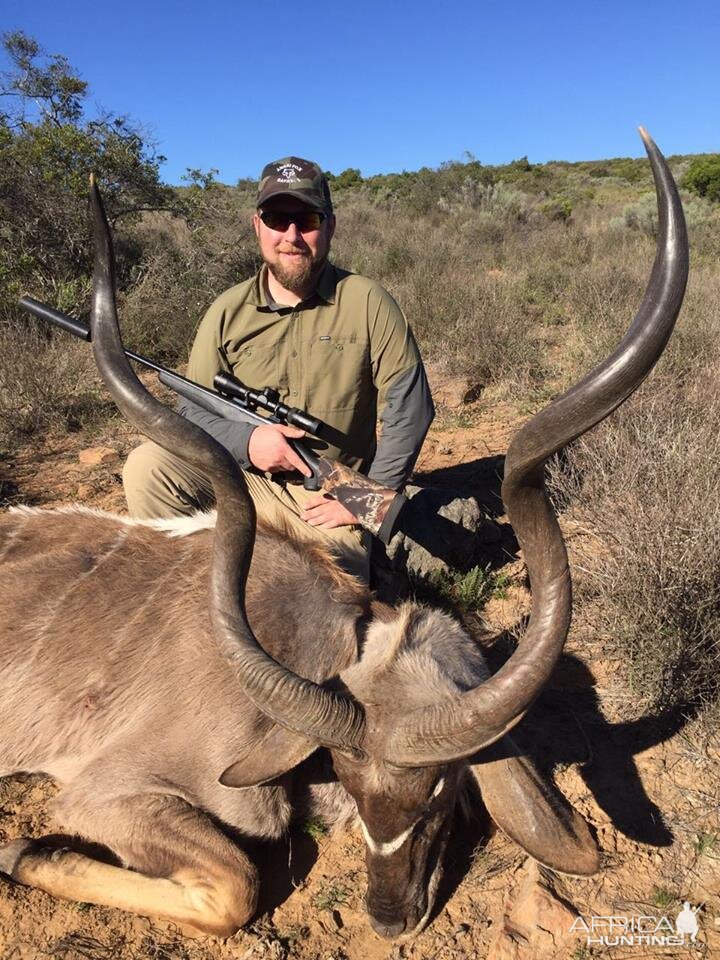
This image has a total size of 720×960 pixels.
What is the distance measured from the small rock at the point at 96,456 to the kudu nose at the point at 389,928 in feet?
16.5

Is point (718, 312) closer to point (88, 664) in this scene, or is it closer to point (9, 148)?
point (88, 664)

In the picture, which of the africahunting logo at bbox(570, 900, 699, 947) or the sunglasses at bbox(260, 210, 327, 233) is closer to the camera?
the africahunting logo at bbox(570, 900, 699, 947)

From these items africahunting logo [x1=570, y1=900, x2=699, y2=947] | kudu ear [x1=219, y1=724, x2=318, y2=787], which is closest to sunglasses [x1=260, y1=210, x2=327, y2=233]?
kudu ear [x1=219, y1=724, x2=318, y2=787]

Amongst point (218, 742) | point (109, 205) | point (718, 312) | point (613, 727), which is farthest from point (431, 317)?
point (218, 742)

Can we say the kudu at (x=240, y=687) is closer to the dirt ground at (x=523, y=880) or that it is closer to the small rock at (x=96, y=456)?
the dirt ground at (x=523, y=880)

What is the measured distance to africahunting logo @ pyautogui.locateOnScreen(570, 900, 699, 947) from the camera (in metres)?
2.40

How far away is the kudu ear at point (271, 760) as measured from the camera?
237cm

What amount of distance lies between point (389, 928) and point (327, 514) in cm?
203

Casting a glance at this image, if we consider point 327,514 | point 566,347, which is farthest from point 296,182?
point 566,347

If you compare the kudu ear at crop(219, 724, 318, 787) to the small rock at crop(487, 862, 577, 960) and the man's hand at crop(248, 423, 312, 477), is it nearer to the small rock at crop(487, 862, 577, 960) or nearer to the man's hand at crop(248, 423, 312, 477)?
the small rock at crop(487, 862, 577, 960)

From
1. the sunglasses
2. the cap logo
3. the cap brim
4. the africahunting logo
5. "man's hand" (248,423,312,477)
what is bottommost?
the africahunting logo

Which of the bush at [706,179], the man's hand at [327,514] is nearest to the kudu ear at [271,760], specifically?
the man's hand at [327,514]

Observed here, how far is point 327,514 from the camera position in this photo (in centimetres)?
387

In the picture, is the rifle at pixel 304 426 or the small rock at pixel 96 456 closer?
the rifle at pixel 304 426
